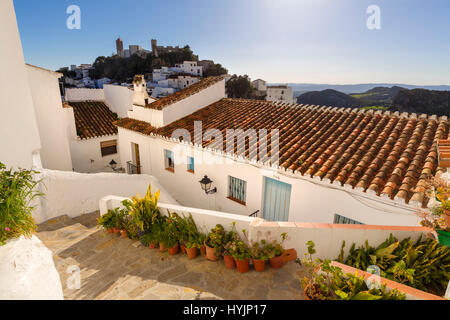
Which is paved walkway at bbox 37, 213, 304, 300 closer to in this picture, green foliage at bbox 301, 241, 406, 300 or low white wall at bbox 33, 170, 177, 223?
green foliage at bbox 301, 241, 406, 300

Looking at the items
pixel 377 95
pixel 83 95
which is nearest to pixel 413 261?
pixel 83 95

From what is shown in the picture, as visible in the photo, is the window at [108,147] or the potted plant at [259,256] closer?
the potted plant at [259,256]

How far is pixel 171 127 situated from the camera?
12.7 metres

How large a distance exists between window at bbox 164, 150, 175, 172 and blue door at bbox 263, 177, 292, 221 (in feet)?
17.0

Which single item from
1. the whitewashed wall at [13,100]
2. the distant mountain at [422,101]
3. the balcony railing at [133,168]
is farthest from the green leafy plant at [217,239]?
the distant mountain at [422,101]

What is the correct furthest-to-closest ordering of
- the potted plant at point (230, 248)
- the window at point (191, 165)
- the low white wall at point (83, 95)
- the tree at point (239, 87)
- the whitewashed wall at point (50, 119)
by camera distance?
1. the tree at point (239, 87)
2. the low white wall at point (83, 95)
3. the whitewashed wall at point (50, 119)
4. the window at point (191, 165)
5. the potted plant at point (230, 248)

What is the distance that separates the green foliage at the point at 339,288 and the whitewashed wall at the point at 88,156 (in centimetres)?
1553

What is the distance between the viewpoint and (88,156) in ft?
53.6

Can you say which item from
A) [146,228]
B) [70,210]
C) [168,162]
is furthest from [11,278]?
[168,162]

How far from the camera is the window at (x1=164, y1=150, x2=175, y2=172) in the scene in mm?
12430

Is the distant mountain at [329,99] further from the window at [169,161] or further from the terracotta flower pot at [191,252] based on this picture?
the terracotta flower pot at [191,252]

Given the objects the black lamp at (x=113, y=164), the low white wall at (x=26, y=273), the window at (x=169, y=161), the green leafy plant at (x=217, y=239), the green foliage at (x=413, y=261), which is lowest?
the black lamp at (x=113, y=164)

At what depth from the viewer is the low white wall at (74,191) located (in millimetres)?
8234

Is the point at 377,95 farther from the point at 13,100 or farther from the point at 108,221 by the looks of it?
the point at 13,100
